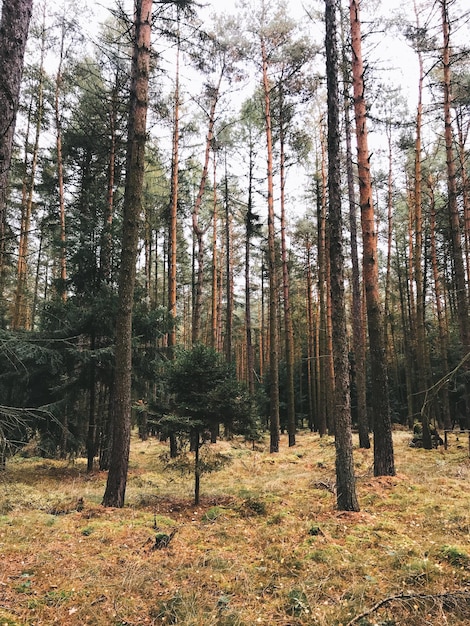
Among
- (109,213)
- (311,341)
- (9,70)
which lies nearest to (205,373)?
(9,70)

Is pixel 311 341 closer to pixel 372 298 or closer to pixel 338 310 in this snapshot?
pixel 372 298

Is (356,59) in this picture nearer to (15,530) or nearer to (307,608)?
(307,608)

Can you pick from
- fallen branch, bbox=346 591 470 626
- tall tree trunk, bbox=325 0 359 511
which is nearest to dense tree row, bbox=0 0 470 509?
tall tree trunk, bbox=325 0 359 511

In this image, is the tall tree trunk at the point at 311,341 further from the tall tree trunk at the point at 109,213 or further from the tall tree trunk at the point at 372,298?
the tall tree trunk at the point at 372,298

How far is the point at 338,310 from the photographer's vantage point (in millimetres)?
6547

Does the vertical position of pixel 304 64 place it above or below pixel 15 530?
above

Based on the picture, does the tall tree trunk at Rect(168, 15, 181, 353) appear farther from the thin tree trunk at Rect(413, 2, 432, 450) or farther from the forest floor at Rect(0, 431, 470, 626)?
the thin tree trunk at Rect(413, 2, 432, 450)

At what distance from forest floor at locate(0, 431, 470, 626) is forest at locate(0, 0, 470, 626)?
0.03 m

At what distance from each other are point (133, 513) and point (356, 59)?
35.7ft

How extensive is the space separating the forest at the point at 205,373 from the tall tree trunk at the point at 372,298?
5 centimetres

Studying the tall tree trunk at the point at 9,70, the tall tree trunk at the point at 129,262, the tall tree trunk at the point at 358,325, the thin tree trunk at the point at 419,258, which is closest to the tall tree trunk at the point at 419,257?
the thin tree trunk at the point at 419,258

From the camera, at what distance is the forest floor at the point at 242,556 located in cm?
326

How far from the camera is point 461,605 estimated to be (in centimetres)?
321

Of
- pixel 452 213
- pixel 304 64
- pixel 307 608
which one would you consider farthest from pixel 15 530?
pixel 304 64
